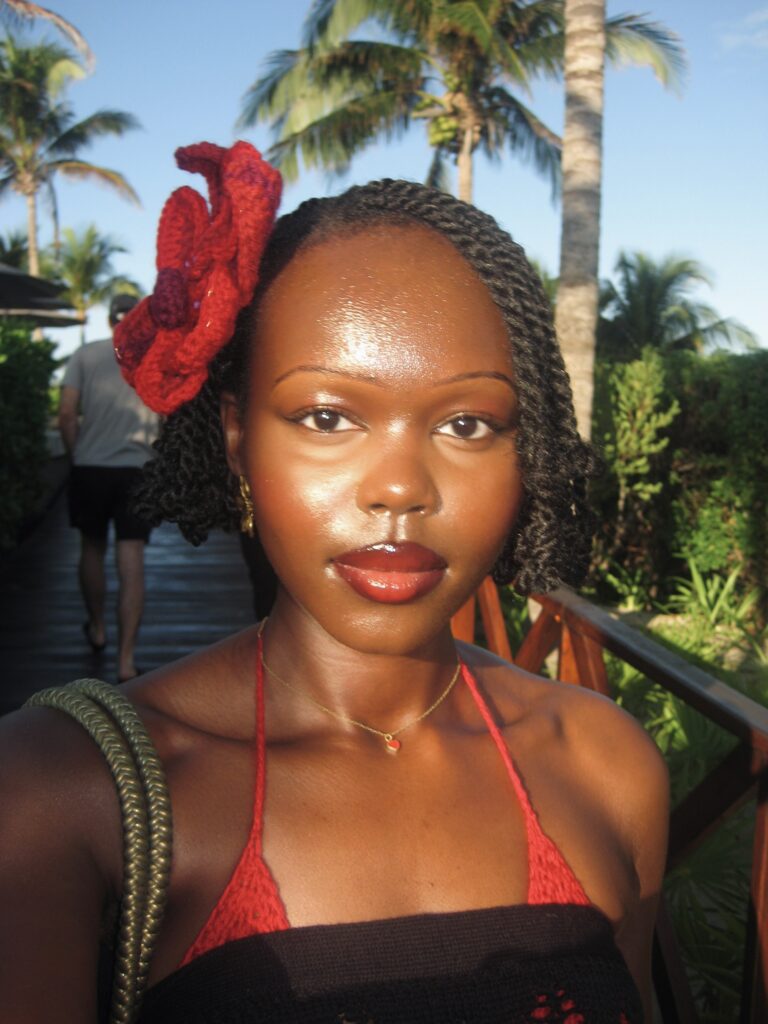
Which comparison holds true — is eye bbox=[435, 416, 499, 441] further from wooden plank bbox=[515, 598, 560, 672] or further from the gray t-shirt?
the gray t-shirt

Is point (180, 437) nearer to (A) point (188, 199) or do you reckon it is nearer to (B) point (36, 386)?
(A) point (188, 199)

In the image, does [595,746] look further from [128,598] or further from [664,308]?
[664,308]

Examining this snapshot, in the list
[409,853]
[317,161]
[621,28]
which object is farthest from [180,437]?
[317,161]

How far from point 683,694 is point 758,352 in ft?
22.2

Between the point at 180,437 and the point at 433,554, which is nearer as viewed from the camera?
the point at 433,554

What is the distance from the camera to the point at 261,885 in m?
1.17

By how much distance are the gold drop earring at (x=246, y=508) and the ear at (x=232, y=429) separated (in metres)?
0.02

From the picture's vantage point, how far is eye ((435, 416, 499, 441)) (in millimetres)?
1263

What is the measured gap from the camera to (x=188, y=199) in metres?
1.33

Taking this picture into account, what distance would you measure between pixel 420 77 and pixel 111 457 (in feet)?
44.9

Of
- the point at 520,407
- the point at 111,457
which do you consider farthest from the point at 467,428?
the point at 111,457

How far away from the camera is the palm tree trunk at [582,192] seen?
6.33 m

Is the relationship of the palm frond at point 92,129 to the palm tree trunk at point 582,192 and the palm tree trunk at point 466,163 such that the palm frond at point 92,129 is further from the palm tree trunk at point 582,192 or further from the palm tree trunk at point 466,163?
the palm tree trunk at point 582,192

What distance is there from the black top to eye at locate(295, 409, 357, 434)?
2.00 ft
